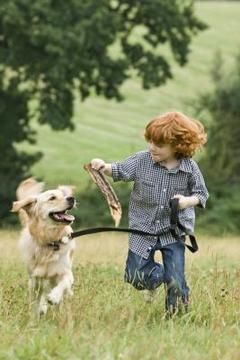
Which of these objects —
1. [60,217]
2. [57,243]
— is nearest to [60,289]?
[57,243]

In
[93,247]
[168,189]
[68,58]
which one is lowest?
[93,247]

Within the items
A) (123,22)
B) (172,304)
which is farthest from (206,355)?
(123,22)

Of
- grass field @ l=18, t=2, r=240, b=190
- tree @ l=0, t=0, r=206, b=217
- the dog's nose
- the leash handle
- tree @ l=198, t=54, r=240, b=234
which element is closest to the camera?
the leash handle

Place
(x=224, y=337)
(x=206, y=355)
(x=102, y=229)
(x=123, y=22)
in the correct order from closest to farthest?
(x=206, y=355) < (x=224, y=337) < (x=102, y=229) < (x=123, y=22)

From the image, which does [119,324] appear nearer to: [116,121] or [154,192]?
[154,192]

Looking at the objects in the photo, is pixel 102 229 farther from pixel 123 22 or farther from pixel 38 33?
pixel 123 22

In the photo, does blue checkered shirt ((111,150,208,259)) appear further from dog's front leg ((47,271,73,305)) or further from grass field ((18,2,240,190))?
grass field ((18,2,240,190))

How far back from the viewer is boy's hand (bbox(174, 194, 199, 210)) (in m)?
8.43

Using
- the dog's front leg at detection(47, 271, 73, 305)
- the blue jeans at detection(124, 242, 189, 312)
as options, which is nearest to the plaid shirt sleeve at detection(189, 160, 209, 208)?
the blue jeans at detection(124, 242, 189, 312)

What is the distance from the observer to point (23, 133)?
3322 centimetres

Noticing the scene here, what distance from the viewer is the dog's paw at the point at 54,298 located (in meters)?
8.69

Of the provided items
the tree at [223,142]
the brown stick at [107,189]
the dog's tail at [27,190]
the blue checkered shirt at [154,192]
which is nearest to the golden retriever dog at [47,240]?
the dog's tail at [27,190]

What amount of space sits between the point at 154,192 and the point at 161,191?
0.19 ft

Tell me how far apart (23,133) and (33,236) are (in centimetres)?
2407
